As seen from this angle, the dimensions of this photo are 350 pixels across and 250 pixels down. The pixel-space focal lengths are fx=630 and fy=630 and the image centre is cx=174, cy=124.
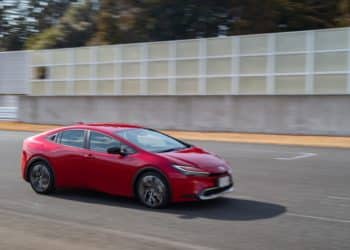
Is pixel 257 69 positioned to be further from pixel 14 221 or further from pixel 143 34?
pixel 14 221

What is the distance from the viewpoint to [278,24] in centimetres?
4022

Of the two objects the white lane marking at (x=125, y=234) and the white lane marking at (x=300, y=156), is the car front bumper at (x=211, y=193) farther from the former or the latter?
the white lane marking at (x=300, y=156)

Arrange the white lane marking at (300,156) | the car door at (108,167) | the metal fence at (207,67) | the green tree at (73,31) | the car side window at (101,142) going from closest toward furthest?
the car door at (108,167), the car side window at (101,142), the white lane marking at (300,156), the metal fence at (207,67), the green tree at (73,31)

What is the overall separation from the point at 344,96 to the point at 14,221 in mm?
19242

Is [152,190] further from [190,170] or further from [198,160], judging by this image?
[198,160]

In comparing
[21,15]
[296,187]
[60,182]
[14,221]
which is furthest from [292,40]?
[21,15]

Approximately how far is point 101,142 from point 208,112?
19608 mm

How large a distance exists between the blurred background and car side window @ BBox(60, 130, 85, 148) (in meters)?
16.6

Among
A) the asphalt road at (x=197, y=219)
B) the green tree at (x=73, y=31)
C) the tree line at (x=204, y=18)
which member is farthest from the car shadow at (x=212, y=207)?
the green tree at (x=73, y=31)

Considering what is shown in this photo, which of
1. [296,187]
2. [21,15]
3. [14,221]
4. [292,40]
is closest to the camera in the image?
[14,221]

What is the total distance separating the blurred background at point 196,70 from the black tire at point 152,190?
1712 centimetres

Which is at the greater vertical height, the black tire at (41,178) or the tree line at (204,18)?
the tree line at (204,18)

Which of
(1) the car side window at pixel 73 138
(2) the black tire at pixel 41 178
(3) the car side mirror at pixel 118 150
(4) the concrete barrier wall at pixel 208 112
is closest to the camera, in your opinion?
(3) the car side mirror at pixel 118 150

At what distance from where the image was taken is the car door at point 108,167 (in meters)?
10.0
